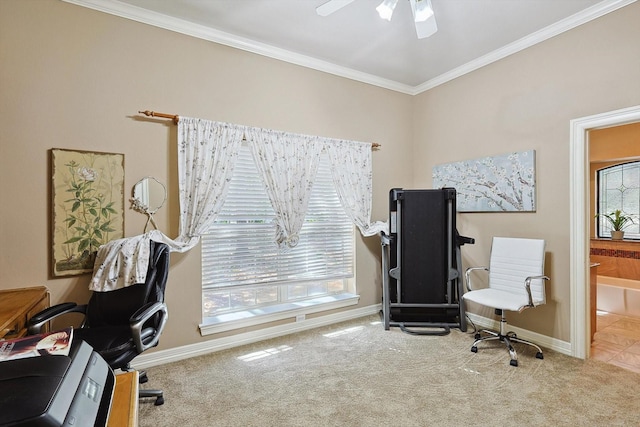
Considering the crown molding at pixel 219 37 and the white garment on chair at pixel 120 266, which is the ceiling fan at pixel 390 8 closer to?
the crown molding at pixel 219 37

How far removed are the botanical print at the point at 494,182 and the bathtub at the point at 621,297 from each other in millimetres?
2255

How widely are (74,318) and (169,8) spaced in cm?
259

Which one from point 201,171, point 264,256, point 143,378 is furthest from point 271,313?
point 201,171

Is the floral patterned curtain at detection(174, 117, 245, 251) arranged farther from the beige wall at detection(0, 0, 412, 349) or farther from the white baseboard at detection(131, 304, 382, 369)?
the white baseboard at detection(131, 304, 382, 369)

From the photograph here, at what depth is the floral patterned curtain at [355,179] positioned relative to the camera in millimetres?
3781

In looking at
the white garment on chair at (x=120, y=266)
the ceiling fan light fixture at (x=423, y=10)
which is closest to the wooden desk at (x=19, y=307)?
the white garment on chair at (x=120, y=266)

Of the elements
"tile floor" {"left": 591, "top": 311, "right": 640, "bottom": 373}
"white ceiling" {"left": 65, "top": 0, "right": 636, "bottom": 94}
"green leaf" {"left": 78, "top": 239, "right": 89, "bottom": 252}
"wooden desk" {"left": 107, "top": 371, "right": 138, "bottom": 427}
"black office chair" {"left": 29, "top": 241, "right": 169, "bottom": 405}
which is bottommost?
"tile floor" {"left": 591, "top": 311, "right": 640, "bottom": 373}

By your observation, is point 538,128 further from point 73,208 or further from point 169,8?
point 73,208

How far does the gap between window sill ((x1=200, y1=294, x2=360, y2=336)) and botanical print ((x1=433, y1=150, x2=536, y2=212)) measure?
5.75 feet

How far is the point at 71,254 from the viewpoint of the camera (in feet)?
8.27

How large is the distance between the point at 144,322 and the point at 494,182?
11.4ft

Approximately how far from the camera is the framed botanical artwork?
2.47 m

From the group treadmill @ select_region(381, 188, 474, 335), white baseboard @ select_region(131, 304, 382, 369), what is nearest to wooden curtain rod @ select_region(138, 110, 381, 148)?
white baseboard @ select_region(131, 304, 382, 369)

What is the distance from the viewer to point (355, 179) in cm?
389
